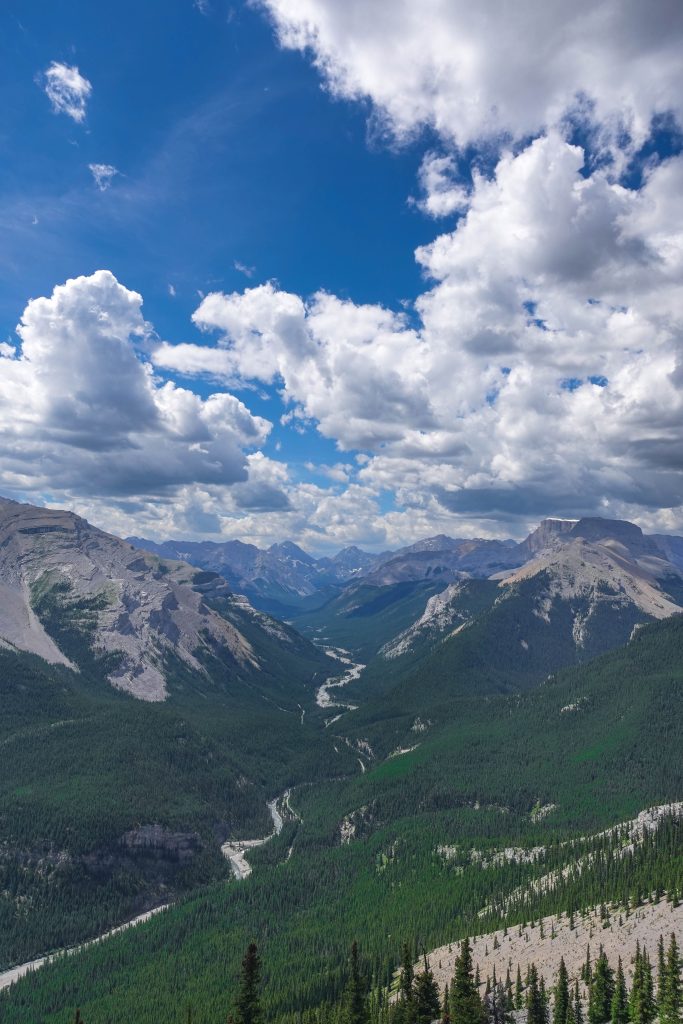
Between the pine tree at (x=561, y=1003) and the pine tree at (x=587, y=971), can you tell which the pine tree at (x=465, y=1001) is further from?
the pine tree at (x=587, y=971)

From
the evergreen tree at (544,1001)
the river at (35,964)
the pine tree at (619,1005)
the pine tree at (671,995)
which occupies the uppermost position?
the pine tree at (671,995)

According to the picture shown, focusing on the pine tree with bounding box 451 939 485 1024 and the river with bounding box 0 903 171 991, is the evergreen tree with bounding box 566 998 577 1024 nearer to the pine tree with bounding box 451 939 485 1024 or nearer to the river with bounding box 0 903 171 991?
the pine tree with bounding box 451 939 485 1024

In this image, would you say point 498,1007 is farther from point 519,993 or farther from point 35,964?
point 35,964

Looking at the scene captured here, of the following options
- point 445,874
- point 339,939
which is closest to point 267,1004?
point 339,939

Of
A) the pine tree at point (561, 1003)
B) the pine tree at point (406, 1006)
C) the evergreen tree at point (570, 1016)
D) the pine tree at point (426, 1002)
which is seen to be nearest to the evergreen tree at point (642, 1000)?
the evergreen tree at point (570, 1016)

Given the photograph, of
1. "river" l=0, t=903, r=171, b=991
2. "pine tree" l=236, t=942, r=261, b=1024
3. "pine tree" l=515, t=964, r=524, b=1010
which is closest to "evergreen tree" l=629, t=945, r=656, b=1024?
"pine tree" l=515, t=964, r=524, b=1010

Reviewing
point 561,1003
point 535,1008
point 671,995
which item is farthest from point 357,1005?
point 671,995
